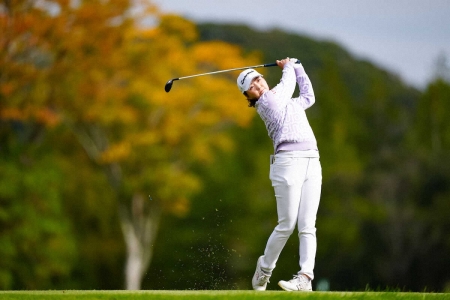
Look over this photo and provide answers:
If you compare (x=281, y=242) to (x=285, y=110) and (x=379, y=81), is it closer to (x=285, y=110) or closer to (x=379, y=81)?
(x=285, y=110)

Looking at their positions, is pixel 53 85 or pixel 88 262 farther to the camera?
pixel 88 262

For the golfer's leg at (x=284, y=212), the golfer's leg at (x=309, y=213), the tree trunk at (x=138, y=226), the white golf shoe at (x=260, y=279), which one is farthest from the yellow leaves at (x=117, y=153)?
the golfer's leg at (x=309, y=213)

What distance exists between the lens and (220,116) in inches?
1535

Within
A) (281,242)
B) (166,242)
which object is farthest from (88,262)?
(281,242)

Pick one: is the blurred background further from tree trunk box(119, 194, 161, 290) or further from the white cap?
the white cap

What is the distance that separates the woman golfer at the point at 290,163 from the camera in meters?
8.96

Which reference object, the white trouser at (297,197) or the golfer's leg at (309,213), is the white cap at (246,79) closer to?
the white trouser at (297,197)

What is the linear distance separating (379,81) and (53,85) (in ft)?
147

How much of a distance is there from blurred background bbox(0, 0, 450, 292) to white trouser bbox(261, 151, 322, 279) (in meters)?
20.1

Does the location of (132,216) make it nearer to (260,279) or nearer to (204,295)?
(260,279)

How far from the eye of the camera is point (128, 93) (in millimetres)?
36000

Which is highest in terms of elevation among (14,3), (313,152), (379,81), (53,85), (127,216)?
(313,152)

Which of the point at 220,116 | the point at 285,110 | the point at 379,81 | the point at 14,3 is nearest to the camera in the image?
the point at 285,110

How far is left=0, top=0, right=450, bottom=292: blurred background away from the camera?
1270 inches
